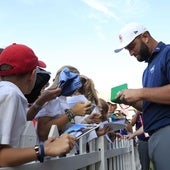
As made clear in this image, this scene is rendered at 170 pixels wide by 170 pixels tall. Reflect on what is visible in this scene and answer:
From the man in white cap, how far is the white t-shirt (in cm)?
127

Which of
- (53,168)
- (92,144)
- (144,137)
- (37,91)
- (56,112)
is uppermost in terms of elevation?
(37,91)

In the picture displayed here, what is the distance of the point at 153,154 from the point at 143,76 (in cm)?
74

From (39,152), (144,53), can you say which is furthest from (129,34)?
(39,152)

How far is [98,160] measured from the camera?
3740 mm

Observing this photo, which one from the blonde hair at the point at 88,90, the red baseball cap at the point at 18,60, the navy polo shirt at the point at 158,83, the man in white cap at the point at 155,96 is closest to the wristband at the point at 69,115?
the man in white cap at the point at 155,96

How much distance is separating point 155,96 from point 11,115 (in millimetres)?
1394

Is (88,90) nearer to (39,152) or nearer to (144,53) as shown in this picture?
(144,53)

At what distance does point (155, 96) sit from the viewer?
2.69m

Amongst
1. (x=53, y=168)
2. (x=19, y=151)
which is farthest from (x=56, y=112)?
(x=19, y=151)

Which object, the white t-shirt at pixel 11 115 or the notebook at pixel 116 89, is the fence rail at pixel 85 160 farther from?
the notebook at pixel 116 89

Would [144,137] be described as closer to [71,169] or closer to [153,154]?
[153,154]

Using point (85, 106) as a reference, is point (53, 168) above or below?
below

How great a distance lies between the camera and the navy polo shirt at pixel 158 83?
281 centimetres

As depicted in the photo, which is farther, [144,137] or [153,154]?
[144,137]
